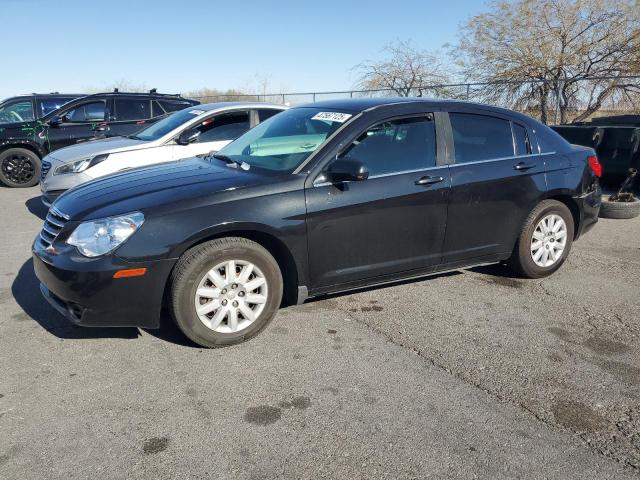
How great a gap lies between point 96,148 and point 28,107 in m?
5.40

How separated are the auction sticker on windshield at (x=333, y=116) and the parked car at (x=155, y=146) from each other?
3.40 m

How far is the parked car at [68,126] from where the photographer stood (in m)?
10.5

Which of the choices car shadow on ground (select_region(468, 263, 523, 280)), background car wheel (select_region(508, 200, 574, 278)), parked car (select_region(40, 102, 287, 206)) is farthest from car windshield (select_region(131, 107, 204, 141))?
background car wheel (select_region(508, 200, 574, 278))

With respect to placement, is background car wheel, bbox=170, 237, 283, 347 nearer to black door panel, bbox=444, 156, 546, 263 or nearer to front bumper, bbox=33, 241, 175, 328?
front bumper, bbox=33, 241, 175, 328

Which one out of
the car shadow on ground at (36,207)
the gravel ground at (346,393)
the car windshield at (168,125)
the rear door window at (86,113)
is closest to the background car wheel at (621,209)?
the gravel ground at (346,393)

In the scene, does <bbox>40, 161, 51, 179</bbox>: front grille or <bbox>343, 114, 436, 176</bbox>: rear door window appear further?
<bbox>40, 161, 51, 179</bbox>: front grille

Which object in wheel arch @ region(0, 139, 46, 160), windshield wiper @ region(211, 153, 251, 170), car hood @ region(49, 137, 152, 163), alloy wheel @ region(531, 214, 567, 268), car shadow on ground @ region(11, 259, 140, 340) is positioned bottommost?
car shadow on ground @ region(11, 259, 140, 340)

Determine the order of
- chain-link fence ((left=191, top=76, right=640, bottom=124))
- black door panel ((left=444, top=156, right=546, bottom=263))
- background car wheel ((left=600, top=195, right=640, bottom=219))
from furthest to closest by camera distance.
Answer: chain-link fence ((left=191, top=76, right=640, bottom=124)) → background car wheel ((left=600, top=195, right=640, bottom=219)) → black door panel ((left=444, top=156, right=546, bottom=263))

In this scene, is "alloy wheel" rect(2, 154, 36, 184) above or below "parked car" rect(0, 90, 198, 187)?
below

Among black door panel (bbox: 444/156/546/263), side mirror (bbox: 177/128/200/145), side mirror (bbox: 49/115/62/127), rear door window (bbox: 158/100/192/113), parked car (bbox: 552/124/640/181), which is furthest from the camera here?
rear door window (bbox: 158/100/192/113)

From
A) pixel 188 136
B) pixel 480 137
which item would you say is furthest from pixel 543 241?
pixel 188 136

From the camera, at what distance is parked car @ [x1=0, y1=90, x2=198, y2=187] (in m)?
10.5

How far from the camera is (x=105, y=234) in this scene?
11.3ft

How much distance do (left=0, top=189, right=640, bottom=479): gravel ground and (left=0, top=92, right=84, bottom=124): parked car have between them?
8351 millimetres
